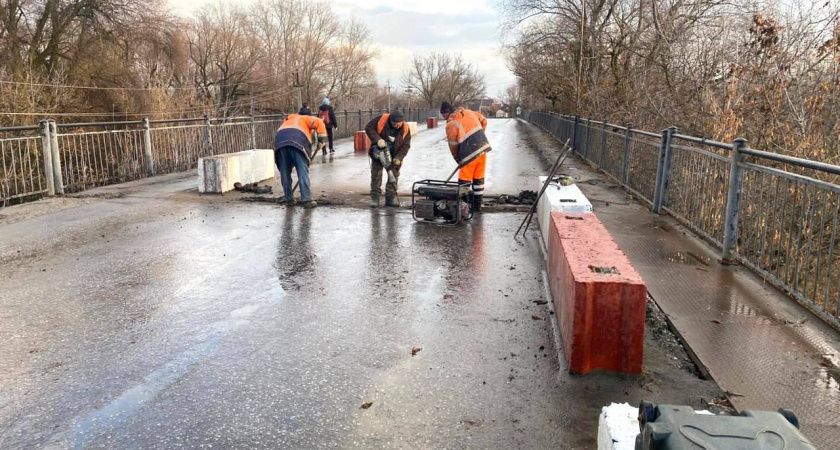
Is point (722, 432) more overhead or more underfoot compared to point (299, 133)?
more underfoot

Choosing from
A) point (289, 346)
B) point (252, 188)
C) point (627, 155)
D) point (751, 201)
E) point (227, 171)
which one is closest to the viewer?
point (289, 346)

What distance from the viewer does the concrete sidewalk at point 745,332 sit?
3361 millimetres

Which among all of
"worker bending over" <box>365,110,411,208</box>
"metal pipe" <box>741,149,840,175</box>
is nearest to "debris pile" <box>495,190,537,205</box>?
"worker bending over" <box>365,110,411,208</box>

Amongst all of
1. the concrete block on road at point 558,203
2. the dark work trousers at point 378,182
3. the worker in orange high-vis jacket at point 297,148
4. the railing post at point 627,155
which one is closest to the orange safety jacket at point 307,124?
the worker in orange high-vis jacket at point 297,148

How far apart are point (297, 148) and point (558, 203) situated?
4.72 m

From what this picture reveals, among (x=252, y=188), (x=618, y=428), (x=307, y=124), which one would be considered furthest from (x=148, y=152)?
(x=618, y=428)

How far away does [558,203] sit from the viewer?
662 centimetres

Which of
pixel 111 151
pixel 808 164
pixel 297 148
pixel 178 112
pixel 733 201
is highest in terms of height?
pixel 178 112

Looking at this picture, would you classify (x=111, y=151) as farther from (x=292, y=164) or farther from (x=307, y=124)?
(x=307, y=124)

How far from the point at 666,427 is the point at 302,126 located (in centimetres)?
895

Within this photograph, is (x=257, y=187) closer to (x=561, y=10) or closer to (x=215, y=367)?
(x=215, y=367)

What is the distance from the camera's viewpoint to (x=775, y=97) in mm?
9805

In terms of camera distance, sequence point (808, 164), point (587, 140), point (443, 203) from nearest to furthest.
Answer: point (808, 164) → point (443, 203) → point (587, 140)

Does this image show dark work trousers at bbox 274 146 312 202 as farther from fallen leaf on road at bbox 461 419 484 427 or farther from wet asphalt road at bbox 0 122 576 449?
fallen leaf on road at bbox 461 419 484 427
